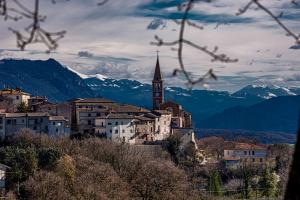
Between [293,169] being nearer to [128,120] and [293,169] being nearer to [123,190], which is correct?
[123,190]

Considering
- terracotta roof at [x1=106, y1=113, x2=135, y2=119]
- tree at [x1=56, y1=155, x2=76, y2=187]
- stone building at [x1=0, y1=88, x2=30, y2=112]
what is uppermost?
stone building at [x1=0, y1=88, x2=30, y2=112]

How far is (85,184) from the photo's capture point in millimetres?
35344

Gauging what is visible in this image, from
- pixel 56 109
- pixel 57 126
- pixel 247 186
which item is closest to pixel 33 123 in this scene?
pixel 57 126

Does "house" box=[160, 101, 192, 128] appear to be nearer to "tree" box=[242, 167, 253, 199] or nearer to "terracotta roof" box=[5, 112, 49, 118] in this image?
"terracotta roof" box=[5, 112, 49, 118]

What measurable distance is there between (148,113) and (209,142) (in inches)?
1135

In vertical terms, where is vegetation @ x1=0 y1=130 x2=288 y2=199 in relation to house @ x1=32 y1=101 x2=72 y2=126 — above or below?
below

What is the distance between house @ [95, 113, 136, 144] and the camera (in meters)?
65.5

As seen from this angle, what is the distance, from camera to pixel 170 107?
8356 cm

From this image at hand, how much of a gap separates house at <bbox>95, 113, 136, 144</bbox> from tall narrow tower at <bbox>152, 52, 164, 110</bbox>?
24337 millimetres

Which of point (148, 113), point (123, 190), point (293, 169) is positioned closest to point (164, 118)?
→ point (148, 113)

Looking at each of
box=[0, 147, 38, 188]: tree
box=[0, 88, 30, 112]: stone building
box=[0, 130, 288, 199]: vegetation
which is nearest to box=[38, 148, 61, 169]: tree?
box=[0, 130, 288, 199]: vegetation

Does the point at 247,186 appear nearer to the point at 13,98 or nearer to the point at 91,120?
the point at 91,120

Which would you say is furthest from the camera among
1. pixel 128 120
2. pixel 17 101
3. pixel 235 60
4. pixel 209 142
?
pixel 209 142

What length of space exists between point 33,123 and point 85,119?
5630 mm
